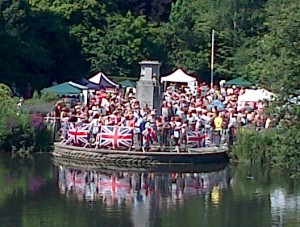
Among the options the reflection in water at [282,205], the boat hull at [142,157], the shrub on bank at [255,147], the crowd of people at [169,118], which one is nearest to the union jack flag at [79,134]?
the crowd of people at [169,118]

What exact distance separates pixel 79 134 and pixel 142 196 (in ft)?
22.8

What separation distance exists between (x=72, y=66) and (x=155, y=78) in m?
22.8

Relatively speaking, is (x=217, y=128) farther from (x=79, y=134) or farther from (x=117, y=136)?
(x=79, y=134)

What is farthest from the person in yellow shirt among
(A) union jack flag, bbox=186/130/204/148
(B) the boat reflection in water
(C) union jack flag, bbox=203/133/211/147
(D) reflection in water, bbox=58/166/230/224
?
(D) reflection in water, bbox=58/166/230/224

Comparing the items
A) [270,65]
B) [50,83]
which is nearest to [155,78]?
[270,65]

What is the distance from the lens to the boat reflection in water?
25625mm

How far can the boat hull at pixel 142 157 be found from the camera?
31.1m

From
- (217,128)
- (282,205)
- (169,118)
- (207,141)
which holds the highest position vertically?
(169,118)

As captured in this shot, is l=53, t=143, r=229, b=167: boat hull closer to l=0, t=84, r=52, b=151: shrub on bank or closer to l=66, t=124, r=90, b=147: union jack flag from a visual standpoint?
l=66, t=124, r=90, b=147: union jack flag

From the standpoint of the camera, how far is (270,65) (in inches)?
918

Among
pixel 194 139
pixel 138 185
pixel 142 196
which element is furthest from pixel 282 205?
pixel 194 139

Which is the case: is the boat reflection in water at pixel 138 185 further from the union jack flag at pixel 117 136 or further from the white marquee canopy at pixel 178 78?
the white marquee canopy at pixel 178 78

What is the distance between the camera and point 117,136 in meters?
31.5

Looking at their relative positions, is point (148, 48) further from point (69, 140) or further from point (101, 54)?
point (69, 140)
